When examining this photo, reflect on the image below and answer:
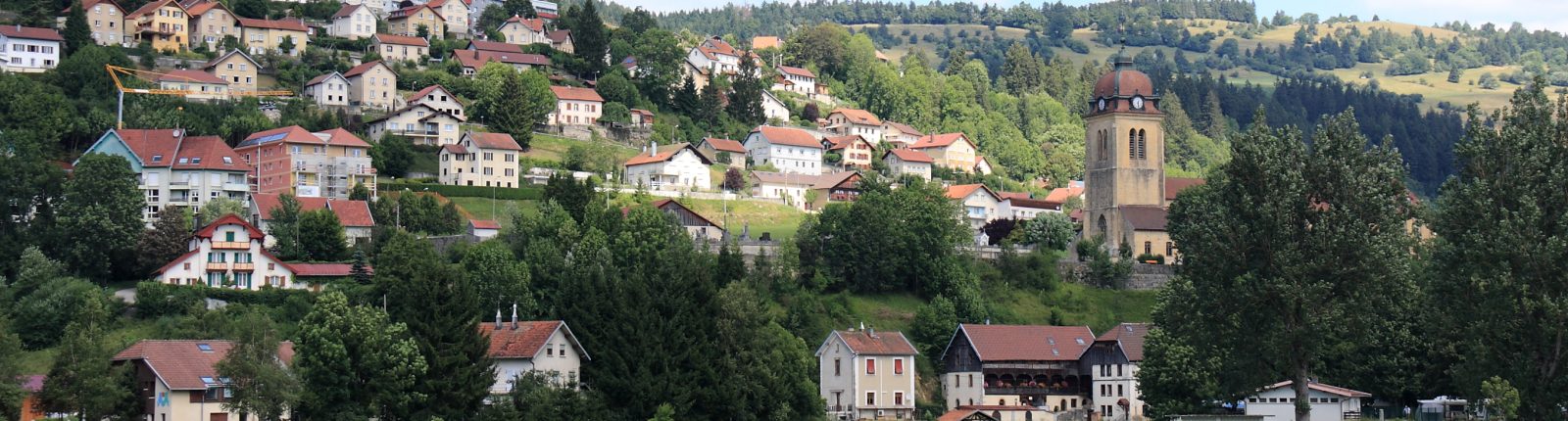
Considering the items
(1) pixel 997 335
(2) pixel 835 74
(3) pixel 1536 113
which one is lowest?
(1) pixel 997 335

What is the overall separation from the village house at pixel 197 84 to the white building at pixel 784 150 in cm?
3505

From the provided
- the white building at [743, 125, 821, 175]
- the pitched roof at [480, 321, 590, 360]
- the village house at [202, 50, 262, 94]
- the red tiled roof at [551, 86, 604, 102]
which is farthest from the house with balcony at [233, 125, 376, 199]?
the white building at [743, 125, 821, 175]

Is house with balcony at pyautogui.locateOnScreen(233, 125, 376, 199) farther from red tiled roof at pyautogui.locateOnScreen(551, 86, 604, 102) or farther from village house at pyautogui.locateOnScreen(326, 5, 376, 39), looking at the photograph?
village house at pyautogui.locateOnScreen(326, 5, 376, 39)

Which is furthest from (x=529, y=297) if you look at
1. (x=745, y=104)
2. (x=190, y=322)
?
(x=745, y=104)

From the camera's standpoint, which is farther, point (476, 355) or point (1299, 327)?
point (476, 355)

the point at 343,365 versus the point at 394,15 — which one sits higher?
the point at 394,15

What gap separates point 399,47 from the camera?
128125mm

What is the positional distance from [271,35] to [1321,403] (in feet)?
258

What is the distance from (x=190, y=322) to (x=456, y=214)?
76.2 feet

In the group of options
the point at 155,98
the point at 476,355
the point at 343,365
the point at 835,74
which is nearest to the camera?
the point at 343,365

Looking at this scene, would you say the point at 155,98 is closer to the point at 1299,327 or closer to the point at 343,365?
the point at 343,365


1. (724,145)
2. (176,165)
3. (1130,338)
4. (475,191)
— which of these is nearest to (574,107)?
(724,145)

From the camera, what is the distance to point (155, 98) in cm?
10381

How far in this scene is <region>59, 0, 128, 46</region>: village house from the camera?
391ft
